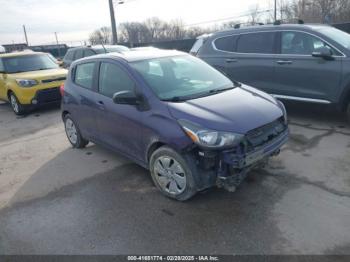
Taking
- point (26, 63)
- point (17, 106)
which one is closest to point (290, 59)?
point (17, 106)

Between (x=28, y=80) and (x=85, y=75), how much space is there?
444 centimetres

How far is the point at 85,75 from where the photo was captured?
16.8ft

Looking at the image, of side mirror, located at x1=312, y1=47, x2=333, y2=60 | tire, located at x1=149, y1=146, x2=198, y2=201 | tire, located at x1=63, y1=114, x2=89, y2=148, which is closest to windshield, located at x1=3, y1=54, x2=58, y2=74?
tire, located at x1=63, y1=114, x2=89, y2=148

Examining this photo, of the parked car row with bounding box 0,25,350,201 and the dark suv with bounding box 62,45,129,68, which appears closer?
the parked car row with bounding box 0,25,350,201

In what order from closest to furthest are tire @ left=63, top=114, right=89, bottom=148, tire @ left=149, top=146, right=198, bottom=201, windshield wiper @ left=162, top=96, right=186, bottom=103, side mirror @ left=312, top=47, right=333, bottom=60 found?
tire @ left=149, top=146, right=198, bottom=201, windshield wiper @ left=162, top=96, right=186, bottom=103, side mirror @ left=312, top=47, right=333, bottom=60, tire @ left=63, top=114, right=89, bottom=148

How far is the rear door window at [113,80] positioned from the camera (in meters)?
4.16

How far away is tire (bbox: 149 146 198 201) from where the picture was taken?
11.2ft

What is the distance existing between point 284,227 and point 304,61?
147 inches

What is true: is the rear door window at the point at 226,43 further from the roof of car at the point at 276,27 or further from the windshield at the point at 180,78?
the windshield at the point at 180,78

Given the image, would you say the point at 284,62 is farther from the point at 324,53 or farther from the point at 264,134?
the point at 264,134

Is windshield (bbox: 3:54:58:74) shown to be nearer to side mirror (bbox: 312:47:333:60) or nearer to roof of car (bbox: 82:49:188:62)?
roof of car (bbox: 82:49:188:62)

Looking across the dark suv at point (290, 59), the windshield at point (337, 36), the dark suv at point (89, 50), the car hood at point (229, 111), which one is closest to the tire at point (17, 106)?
the dark suv at point (89, 50)

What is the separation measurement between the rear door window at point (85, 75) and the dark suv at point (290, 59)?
3.16 metres

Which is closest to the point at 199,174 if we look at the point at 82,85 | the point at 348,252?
the point at 348,252
